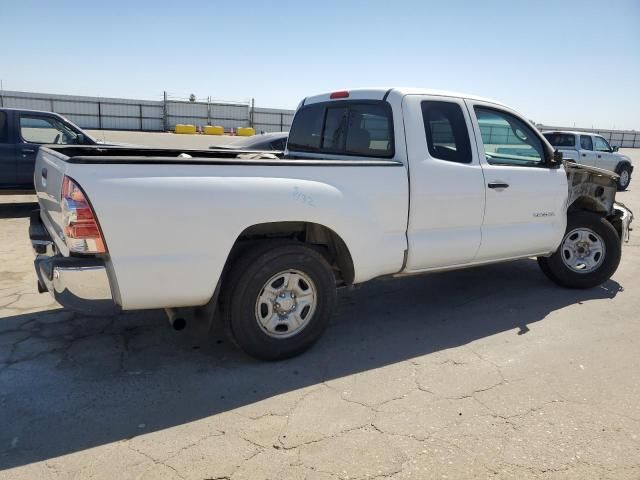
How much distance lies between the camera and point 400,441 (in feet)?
9.18

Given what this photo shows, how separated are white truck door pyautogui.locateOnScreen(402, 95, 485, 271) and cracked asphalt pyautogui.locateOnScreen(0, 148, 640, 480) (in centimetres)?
73

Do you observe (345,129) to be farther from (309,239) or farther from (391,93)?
(309,239)

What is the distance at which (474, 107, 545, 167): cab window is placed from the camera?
15.2 ft

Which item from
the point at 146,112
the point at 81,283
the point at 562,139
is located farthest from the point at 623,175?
the point at 146,112

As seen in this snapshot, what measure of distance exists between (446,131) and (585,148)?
1256 centimetres

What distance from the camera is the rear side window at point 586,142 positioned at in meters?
14.7

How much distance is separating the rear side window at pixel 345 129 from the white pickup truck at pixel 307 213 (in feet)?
0.05

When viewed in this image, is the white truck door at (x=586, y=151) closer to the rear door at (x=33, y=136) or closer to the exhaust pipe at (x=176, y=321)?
the rear door at (x=33, y=136)

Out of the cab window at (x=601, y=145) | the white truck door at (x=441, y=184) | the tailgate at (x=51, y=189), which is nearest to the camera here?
the tailgate at (x=51, y=189)

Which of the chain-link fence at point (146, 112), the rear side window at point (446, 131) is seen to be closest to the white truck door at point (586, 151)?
the rear side window at point (446, 131)

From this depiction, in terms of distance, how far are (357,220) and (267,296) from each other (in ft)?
2.78

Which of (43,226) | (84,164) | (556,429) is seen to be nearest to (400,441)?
(556,429)

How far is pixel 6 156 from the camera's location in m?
8.34

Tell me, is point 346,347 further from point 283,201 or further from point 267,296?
point 283,201
